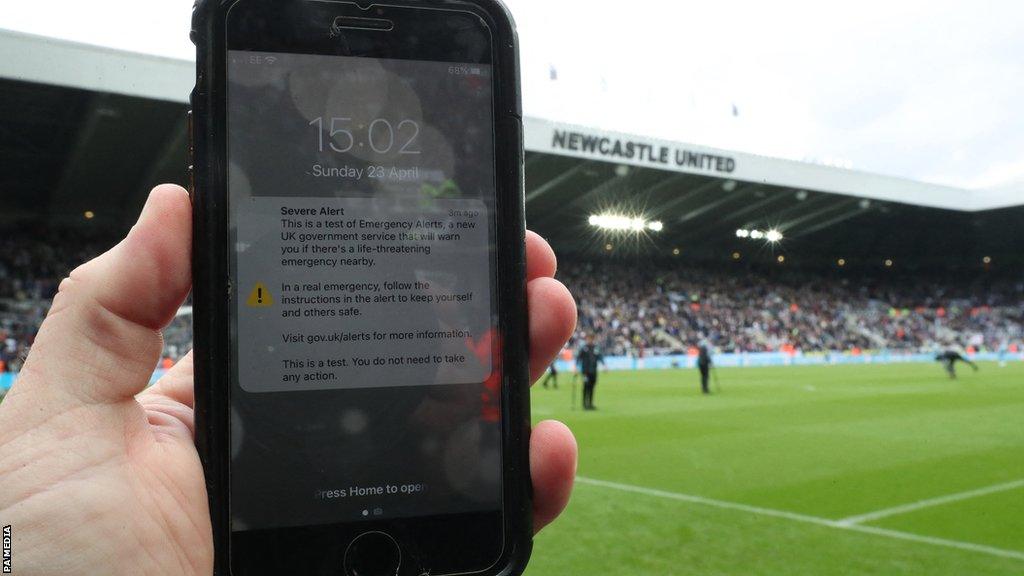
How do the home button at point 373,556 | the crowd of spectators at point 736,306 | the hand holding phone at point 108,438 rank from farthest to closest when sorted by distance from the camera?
the crowd of spectators at point 736,306
the home button at point 373,556
the hand holding phone at point 108,438

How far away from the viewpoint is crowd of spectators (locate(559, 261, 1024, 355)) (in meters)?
41.8

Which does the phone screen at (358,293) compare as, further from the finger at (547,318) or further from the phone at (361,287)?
the finger at (547,318)

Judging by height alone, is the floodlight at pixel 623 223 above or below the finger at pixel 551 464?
above

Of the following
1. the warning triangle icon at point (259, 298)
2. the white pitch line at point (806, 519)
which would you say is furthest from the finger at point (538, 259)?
the white pitch line at point (806, 519)

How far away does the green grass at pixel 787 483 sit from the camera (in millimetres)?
6543

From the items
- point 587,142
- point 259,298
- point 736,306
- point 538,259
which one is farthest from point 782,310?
point 259,298

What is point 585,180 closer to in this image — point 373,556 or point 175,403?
point 175,403

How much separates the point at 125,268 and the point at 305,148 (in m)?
0.56

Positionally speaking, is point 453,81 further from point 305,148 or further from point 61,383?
point 61,383

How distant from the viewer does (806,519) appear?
7.76m

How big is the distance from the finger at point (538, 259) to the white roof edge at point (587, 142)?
992 centimetres

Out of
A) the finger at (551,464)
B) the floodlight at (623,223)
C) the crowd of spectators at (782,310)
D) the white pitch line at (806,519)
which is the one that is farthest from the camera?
the crowd of spectators at (782,310)

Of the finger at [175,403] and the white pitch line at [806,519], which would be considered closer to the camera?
the finger at [175,403]

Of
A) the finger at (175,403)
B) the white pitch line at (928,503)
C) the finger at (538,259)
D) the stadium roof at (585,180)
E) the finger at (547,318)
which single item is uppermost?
the stadium roof at (585,180)
